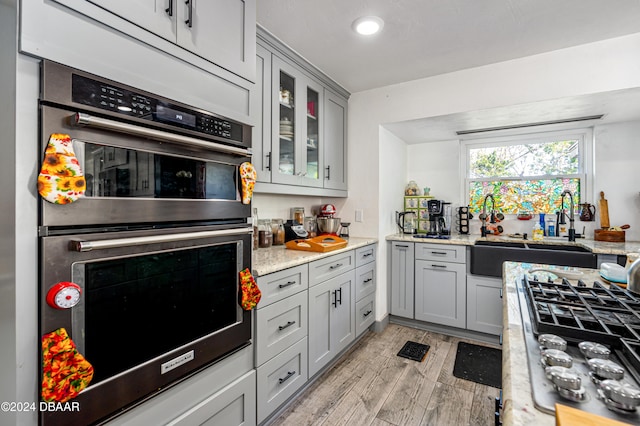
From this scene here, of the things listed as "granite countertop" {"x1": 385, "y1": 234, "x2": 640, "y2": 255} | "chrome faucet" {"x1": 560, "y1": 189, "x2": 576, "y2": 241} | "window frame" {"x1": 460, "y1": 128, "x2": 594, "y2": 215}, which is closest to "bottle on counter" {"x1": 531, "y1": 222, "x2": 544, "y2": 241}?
"granite countertop" {"x1": 385, "y1": 234, "x2": 640, "y2": 255}

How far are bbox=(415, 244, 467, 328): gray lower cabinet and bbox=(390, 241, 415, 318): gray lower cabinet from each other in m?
0.06

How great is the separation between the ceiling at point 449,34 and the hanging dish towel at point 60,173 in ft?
4.66

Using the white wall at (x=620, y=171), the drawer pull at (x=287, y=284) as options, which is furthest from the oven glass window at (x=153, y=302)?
the white wall at (x=620, y=171)

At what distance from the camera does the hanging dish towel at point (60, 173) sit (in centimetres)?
83

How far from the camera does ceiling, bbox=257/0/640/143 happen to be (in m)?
1.77

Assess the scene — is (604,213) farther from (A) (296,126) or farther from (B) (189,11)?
(B) (189,11)

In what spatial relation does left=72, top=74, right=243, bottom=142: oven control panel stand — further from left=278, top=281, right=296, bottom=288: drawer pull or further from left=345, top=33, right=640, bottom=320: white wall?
left=345, top=33, right=640, bottom=320: white wall

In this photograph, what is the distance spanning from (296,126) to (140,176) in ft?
4.93

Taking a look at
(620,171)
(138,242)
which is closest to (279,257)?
(138,242)

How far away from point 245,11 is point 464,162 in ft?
9.44

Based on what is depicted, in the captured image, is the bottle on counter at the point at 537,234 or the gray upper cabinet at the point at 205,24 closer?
the gray upper cabinet at the point at 205,24

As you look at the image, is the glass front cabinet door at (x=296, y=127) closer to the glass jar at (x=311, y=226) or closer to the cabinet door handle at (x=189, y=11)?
the glass jar at (x=311, y=226)

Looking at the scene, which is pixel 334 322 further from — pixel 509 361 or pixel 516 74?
pixel 516 74

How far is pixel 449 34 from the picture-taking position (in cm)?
204
